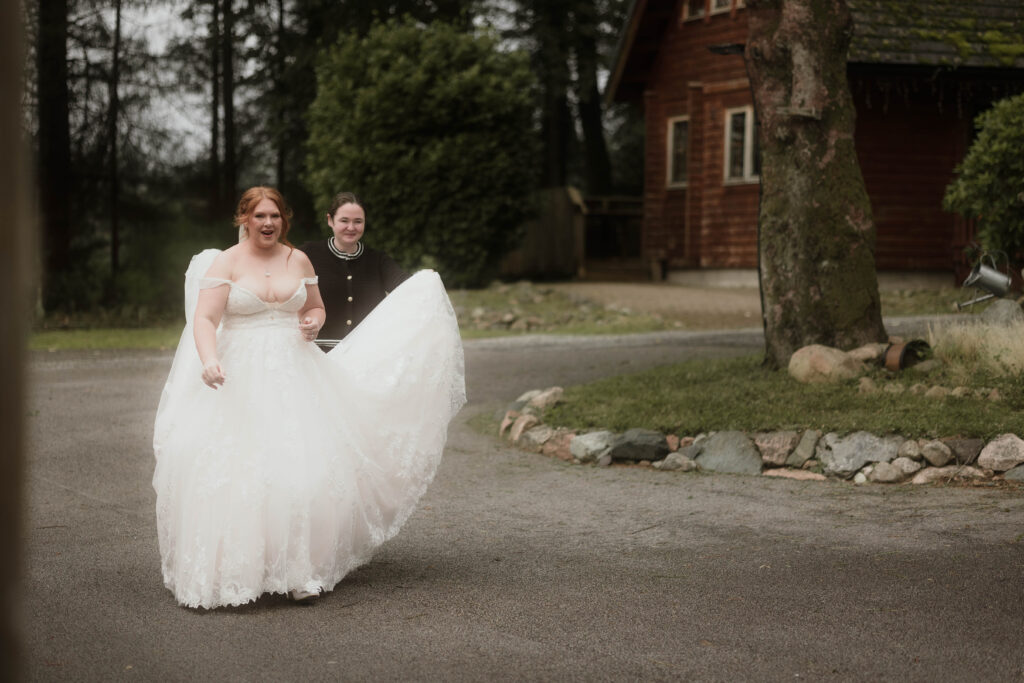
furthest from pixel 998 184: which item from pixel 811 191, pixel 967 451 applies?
pixel 967 451

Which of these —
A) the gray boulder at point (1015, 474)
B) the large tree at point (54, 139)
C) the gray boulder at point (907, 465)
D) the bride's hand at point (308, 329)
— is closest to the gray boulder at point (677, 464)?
the gray boulder at point (907, 465)

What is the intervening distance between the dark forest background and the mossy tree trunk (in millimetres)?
13927

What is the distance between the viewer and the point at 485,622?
17.5ft

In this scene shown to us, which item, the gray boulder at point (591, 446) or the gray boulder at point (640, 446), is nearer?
the gray boulder at point (640, 446)

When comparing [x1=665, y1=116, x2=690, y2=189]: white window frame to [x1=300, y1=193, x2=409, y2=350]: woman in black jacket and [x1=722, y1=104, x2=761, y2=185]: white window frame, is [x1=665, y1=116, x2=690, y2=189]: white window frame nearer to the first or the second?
[x1=722, y1=104, x2=761, y2=185]: white window frame

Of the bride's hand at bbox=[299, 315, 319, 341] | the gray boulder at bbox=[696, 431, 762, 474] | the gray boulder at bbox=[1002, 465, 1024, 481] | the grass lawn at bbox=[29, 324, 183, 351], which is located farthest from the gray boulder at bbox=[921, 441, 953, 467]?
the grass lawn at bbox=[29, 324, 183, 351]

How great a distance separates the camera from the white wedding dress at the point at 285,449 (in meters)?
5.49

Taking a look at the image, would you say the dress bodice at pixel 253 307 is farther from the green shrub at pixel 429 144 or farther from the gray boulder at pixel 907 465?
the green shrub at pixel 429 144

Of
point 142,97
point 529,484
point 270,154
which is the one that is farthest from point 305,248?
point 270,154

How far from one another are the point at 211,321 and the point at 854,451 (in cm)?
491

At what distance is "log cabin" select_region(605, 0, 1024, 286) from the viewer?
74.2 feet

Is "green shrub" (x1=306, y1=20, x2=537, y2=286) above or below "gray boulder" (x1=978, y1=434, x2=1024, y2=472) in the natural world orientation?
above

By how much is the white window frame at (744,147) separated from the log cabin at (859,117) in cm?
3

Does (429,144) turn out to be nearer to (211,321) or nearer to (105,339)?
(105,339)
